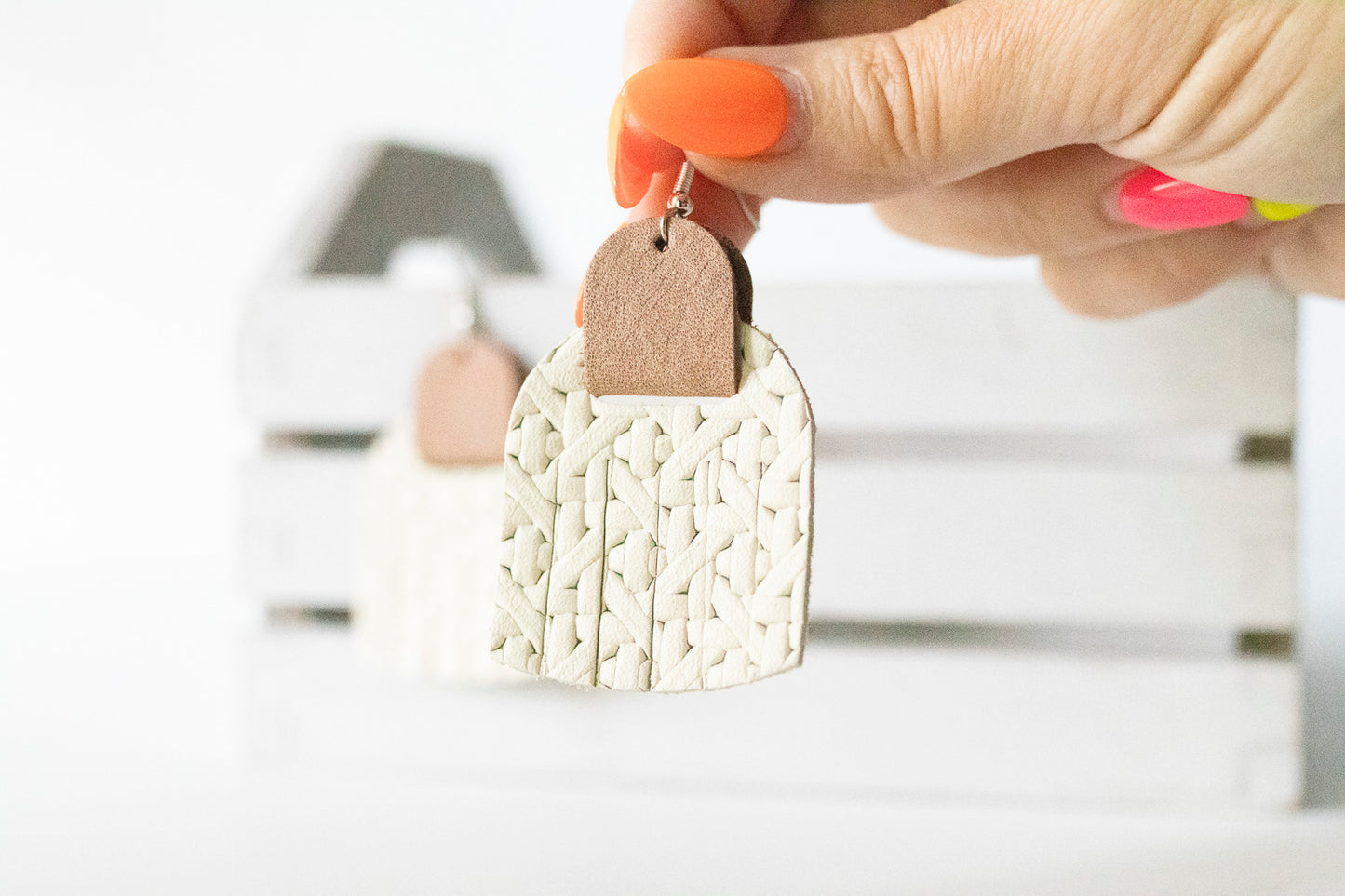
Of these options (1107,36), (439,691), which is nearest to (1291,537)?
(1107,36)

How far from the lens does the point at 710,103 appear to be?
0.44 meters

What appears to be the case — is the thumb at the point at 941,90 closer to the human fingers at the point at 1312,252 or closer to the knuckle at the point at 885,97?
the knuckle at the point at 885,97

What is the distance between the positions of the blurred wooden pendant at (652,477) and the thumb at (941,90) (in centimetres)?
5

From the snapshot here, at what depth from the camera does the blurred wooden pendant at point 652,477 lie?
0.41 metres

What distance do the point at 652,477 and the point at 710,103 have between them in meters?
0.15

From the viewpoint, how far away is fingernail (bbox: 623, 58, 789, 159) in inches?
17.2

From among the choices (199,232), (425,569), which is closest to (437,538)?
(425,569)

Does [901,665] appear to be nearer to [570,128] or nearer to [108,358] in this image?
[570,128]

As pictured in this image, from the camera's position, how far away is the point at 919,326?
2.54ft

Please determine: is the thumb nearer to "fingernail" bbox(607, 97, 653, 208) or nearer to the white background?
"fingernail" bbox(607, 97, 653, 208)

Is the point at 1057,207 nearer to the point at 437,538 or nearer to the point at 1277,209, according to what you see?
the point at 1277,209

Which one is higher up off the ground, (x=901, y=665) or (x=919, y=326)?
(x=919, y=326)

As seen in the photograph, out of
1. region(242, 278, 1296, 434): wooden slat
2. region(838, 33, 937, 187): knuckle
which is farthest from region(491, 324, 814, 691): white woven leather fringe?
region(242, 278, 1296, 434): wooden slat

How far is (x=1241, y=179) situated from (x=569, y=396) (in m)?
0.31
